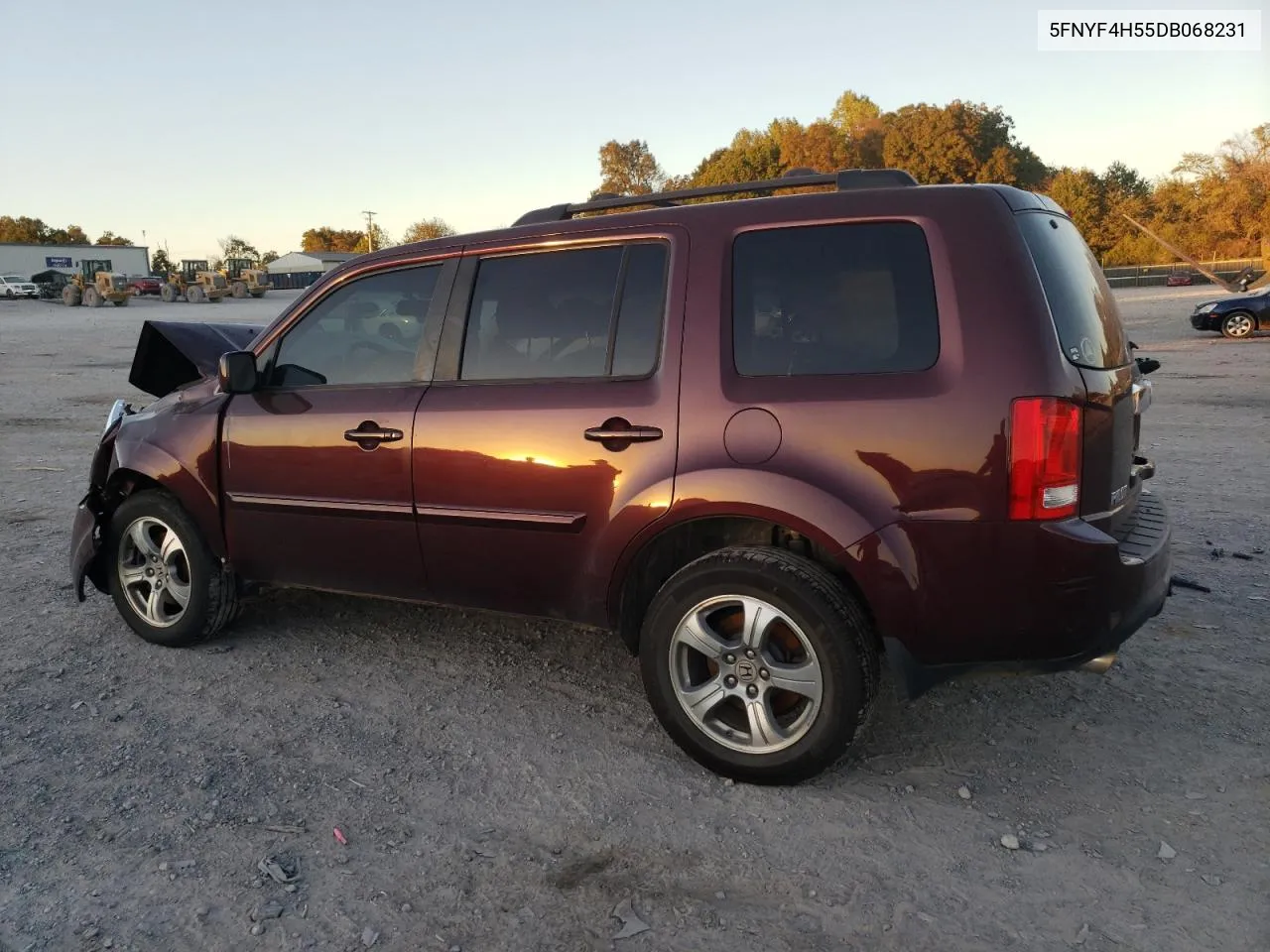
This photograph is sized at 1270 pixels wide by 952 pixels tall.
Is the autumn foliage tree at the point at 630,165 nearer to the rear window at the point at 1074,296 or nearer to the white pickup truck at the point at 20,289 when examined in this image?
the white pickup truck at the point at 20,289

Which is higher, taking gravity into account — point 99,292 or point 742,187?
point 99,292

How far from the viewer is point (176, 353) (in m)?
5.06

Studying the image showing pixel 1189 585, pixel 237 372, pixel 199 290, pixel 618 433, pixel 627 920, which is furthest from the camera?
pixel 199 290

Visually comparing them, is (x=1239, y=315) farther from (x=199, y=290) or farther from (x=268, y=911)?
(x=199, y=290)

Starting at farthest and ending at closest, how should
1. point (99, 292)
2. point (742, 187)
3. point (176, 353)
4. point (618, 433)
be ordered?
point (99, 292), point (176, 353), point (742, 187), point (618, 433)

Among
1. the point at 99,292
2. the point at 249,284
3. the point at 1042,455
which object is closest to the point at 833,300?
the point at 1042,455

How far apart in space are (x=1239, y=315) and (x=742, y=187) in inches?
903

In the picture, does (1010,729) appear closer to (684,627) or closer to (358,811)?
(684,627)

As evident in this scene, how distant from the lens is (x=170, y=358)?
511cm

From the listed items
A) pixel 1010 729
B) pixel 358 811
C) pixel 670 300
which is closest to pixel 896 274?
pixel 670 300

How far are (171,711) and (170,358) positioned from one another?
2.17 m

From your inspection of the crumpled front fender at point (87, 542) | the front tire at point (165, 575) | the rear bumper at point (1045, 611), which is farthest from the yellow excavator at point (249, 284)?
the rear bumper at point (1045, 611)

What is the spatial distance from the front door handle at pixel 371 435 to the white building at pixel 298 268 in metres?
93.4

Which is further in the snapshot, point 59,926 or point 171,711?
point 171,711
